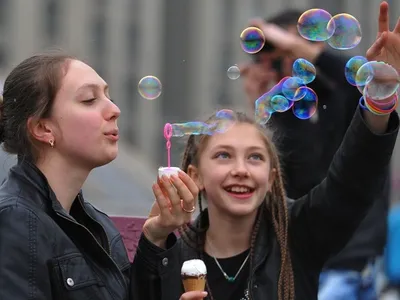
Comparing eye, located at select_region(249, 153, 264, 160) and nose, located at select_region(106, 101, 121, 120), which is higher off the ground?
nose, located at select_region(106, 101, 121, 120)

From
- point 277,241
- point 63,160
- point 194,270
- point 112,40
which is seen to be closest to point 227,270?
point 277,241

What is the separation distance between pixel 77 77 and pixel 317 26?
1.09 meters

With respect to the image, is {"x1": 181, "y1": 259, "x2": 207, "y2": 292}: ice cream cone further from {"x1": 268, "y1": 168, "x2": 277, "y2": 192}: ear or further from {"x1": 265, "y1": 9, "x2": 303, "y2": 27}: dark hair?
{"x1": 265, "y1": 9, "x2": 303, "y2": 27}: dark hair

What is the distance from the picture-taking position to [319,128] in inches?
195

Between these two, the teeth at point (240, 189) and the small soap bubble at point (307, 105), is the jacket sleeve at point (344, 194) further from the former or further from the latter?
the small soap bubble at point (307, 105)

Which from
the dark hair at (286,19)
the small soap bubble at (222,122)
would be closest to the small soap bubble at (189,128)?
the small soap bubble at (222,122)

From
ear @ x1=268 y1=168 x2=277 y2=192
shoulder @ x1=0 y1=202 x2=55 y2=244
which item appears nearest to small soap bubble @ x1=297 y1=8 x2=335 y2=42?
ear @ x1=268 y1=168 x2=277 y2=192

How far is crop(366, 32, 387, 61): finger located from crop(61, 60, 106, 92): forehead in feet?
2.56

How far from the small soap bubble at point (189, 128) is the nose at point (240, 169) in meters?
0.17

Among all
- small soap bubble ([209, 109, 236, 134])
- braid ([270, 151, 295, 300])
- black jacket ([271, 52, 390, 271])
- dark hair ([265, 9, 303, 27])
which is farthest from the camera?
dark hair ([265, 9, 303, 27])

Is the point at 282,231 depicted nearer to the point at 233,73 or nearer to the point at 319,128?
the point at 233,73

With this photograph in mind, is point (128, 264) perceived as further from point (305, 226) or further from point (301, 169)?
point (301, 169)

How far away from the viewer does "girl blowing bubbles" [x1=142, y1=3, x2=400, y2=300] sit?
3.77 meters

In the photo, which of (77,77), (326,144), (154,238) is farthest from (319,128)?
(77,77)
